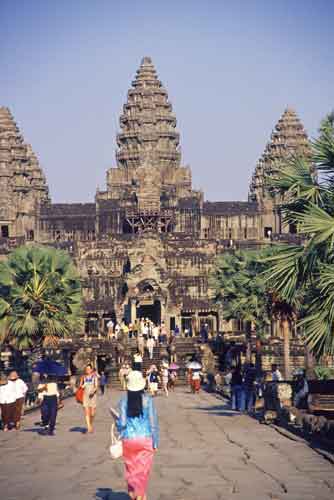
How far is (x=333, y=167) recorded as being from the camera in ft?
100

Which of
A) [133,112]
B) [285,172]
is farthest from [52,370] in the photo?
[133,112]

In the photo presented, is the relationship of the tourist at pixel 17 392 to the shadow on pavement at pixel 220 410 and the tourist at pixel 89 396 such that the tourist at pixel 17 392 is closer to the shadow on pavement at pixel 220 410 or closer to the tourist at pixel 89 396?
the tourist at pixel 89 396

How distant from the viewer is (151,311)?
100 metres

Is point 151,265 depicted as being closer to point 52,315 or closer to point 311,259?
point 52,315

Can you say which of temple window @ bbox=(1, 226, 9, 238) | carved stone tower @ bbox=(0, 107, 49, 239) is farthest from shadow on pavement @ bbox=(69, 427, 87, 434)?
temple window @ bbox=(1, 226, 9, 238)

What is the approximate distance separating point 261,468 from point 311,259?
6.51 metres

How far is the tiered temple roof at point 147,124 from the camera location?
141 m

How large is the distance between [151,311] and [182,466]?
7575 cm

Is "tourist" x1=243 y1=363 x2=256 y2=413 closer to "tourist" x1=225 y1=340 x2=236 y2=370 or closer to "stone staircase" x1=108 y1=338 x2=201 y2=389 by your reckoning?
"stone staircase" x1=108 y1=338 x2=201 y2=389

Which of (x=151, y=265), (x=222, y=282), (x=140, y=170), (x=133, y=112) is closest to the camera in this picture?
(x=222, y=282)

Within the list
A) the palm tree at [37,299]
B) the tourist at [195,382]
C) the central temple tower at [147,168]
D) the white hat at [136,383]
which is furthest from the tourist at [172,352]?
the white hat at [136,383]

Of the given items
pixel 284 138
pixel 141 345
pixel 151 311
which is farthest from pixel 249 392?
pixel 284 138

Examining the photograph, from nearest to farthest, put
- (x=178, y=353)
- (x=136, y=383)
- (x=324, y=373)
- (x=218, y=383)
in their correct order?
(x=136, y=383), (x=218, y=383), (x=324, y=373), (x=178, y=353)

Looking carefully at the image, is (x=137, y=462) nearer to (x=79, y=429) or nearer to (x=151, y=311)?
(x=79, y=429)
